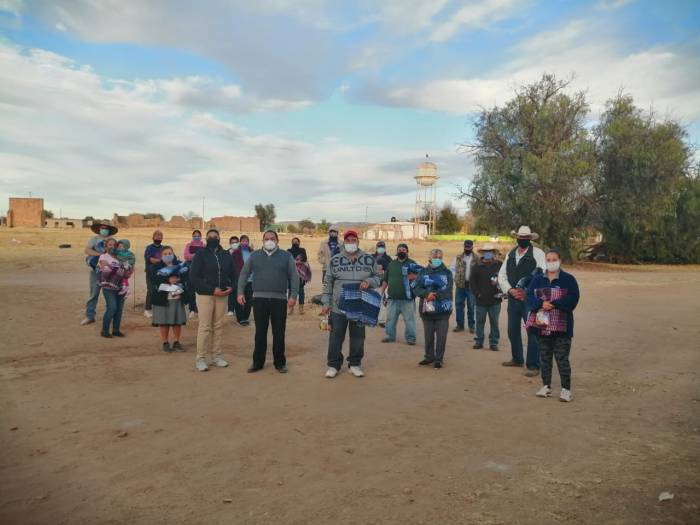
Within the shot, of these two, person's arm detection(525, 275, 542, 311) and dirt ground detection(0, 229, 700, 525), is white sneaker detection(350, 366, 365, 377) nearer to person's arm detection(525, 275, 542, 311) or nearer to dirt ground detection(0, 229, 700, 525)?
dirt ground detection(0, 229, 700, 525)

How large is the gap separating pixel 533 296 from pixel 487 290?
2.62 m

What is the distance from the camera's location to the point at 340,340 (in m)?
7.82

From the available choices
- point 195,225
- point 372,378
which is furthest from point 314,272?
point 195,225

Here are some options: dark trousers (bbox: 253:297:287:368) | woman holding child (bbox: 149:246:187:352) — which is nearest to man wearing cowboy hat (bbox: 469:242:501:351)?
dark trousers (bbox: 253:297:287:368)

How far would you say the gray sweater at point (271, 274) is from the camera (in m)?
7.84

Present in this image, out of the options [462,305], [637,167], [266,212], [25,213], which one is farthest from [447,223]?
[462,305]

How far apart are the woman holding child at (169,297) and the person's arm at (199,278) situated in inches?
38.5

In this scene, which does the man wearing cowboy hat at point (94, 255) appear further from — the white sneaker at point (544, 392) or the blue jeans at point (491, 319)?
the white sneaker at point (544, 392)

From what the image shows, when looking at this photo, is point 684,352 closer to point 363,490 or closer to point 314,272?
point 363,490

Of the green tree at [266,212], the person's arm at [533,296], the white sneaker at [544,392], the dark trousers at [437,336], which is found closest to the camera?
the white sneaker at [544,392]

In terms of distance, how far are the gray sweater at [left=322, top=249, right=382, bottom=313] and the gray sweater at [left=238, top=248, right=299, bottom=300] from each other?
485 millimetres

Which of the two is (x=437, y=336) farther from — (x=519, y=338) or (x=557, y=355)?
(x=557, y=355)

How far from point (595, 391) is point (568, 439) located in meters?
2.15

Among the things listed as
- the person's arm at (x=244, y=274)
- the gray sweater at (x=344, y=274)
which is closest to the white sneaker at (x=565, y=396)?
the gray sweater at (x=344, y=274)
